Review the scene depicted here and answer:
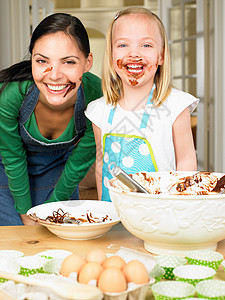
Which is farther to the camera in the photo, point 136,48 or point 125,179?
point 136,48

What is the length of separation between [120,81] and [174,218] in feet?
2.77

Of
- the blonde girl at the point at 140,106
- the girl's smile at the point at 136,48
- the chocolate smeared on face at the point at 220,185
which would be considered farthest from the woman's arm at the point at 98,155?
the chocolate smeared on face at the point at 220,185

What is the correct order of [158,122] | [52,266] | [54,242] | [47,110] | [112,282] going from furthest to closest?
[47,110] < [158,122] < [54,242] < [52,266] < [112,282]

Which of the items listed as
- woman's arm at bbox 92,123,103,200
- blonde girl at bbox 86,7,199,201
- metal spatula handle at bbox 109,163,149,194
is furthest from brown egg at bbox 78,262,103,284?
woman's arm at bbox 92,123,103,200

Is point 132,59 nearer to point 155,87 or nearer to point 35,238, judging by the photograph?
point 155,87

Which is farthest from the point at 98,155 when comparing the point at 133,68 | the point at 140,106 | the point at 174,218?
the point at 174,218

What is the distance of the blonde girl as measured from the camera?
55.8 inches

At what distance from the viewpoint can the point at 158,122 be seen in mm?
1486

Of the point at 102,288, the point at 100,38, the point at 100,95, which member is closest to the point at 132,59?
the point at 100,95

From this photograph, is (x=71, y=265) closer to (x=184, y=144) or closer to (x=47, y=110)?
→ (x=184, y=144)

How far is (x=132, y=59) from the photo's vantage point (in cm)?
140

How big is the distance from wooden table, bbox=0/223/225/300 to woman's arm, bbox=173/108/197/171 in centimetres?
51

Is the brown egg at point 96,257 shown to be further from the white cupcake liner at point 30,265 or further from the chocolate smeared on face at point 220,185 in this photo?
the chocolate smeared on face at point 220,185

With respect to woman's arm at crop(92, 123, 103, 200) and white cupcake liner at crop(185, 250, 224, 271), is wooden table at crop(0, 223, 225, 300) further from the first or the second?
woman's arm at crop(92, 123, 103, 200)
